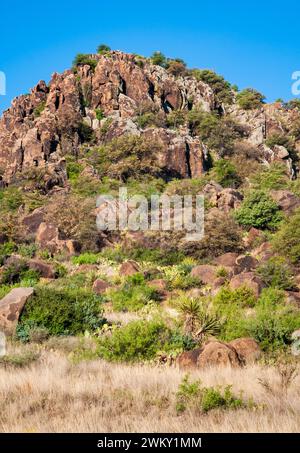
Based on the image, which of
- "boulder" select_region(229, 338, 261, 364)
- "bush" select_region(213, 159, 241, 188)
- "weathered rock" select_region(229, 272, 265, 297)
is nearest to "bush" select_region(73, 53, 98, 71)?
"bush" select_region(213, 159, 241, 188)

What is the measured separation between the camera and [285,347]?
9.08m

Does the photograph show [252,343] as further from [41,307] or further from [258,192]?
[258,192]

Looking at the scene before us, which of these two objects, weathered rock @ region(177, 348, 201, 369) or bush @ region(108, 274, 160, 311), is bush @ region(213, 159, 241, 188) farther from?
weathered rock @ region(177, 348, 201, 369)

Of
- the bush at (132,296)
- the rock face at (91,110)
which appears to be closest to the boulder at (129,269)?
the bush at (132,296)

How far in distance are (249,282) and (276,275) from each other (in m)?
2.05

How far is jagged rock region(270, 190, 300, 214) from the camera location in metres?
Answer: 28.5

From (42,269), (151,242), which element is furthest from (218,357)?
(151,242)

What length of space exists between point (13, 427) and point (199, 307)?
7.17m

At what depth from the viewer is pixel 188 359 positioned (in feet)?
26.8

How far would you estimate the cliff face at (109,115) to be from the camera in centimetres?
4419

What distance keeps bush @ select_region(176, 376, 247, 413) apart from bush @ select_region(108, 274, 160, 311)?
9.11 metres

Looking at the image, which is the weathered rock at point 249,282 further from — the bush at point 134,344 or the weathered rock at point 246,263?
the bush at point 134,344

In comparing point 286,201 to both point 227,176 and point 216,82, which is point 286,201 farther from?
point 216,82

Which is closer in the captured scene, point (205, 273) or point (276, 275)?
point (276, 275)
